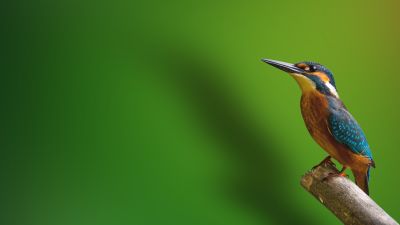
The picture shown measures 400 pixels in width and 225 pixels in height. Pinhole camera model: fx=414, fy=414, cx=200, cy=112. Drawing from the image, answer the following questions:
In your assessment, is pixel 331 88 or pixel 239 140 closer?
pixel 331 88

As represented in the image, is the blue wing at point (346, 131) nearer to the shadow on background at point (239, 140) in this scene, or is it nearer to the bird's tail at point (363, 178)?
the bird's tail at point (363, 178)

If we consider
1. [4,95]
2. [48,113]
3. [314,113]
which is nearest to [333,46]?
[314,113]

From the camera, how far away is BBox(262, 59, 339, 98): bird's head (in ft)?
4.48


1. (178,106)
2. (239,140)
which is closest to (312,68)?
(239,140)

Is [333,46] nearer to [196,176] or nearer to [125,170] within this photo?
[196,176]

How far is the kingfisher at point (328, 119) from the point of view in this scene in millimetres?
1338

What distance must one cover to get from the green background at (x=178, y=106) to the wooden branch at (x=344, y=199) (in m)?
0.19

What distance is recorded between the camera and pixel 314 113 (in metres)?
1.35

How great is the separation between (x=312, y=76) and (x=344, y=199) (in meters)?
0.40

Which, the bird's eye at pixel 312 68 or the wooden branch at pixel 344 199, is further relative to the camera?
the bird's eye at pixel 312 68

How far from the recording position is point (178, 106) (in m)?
1.42

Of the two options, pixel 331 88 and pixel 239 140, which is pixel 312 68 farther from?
pixel 239 140

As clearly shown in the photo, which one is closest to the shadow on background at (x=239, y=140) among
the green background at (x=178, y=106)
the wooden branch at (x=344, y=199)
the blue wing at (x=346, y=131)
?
the green background at (x=178, y=106)

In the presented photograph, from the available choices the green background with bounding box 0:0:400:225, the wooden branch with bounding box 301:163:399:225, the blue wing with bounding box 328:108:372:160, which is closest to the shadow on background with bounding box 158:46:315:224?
the green background with bounding box 0:0:400:225
